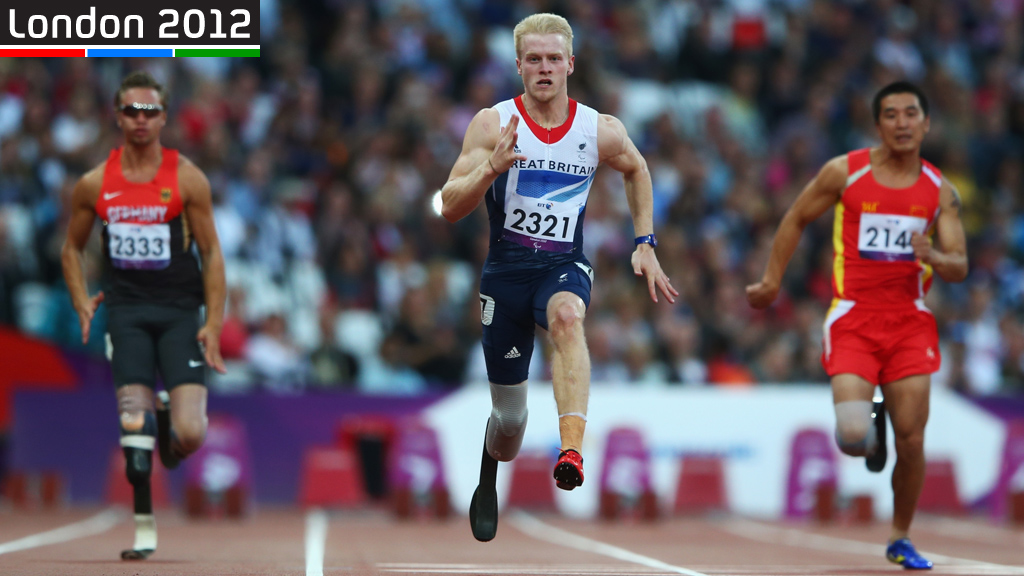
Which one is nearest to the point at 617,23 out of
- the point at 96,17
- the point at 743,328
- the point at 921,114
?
the point at 743,328

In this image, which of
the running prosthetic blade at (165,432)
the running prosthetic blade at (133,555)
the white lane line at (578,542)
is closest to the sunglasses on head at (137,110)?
the running prosthetic blade at (165,432)

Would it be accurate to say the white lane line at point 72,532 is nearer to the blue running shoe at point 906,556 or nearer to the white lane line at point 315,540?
the white lane line at point 315,540

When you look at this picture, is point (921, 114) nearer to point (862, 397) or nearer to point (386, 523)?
point (862, 397)

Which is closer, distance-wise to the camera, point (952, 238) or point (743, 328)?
point (952, 238)

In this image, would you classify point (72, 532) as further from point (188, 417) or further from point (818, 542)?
point (818, 542)

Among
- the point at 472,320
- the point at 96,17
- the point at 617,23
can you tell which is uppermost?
the point at 617,23

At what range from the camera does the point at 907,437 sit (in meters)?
9.18

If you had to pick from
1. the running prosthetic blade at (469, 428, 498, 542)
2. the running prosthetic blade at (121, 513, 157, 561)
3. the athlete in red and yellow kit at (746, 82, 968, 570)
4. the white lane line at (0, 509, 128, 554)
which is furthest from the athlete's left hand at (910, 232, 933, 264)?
the white lane line at (0, 509, 128, 554)

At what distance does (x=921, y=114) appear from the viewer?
922cm

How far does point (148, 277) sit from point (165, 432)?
1.18 metres

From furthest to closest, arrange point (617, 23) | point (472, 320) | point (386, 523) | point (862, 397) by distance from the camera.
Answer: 1. point (617, 23)
2. point (472, 320)
3. point (386, 523)
4. point (862, 397)

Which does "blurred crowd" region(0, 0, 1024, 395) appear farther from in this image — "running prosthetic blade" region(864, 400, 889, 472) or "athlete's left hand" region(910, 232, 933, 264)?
"athlete's left hand" region(910, 232, 933, 264)

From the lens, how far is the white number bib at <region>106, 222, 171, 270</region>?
30.9 ft

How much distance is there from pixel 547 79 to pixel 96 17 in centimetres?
562
